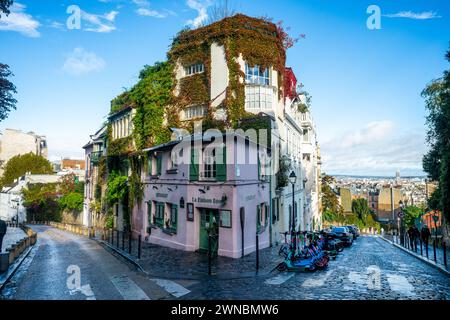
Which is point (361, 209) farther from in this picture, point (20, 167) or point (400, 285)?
point (20, 167)

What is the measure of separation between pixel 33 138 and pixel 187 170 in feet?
224

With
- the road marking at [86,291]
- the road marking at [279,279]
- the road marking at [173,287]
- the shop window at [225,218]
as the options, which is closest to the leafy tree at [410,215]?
the shop window at [225,218]

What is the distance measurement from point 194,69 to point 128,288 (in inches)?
729

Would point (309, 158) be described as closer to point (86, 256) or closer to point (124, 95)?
point (124, 95)

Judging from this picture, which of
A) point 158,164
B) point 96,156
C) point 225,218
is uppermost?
point 96,156

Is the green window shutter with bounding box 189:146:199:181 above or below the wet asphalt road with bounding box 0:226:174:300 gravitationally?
above

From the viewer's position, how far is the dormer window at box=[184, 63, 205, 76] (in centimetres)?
2442

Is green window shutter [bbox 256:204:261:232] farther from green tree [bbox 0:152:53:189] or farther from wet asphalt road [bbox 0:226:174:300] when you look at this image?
green tree [bbox 0:152:53:189]

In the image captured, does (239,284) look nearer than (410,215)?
Yes

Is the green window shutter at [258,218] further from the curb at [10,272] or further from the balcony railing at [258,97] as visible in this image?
the curb at [10,272]

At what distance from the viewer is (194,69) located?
2486 cm

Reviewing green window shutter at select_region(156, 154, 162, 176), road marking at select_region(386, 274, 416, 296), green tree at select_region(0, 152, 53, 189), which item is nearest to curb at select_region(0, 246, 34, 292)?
green window shutter at select_region(156, 154, 162, 176)

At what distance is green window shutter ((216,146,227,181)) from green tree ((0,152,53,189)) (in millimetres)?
61185

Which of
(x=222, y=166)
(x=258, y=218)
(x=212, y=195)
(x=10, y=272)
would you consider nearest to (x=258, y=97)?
(x=222, y=166)
